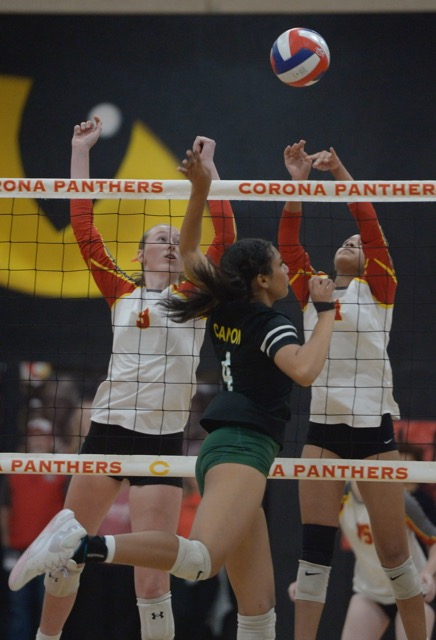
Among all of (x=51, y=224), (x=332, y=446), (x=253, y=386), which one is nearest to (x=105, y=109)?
(x=51, y=224)

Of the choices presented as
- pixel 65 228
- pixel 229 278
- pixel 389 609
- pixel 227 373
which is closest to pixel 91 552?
pixel 227 373

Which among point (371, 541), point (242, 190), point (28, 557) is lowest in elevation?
point (371, 541)

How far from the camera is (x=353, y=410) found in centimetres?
465

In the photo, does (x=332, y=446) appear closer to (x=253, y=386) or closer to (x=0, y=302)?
(x=253, y=386)

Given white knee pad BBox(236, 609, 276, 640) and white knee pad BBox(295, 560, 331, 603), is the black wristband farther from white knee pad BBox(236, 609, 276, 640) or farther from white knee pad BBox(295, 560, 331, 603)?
white knee pad BBox(295, 560, 331, 603)

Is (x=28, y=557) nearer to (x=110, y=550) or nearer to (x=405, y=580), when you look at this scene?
(x=110, y=550)

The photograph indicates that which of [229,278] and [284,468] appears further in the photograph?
[284,468]

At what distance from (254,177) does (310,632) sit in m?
3.85

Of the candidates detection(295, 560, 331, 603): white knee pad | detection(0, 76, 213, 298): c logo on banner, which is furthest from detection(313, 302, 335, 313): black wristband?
detection(0, 76, 213, 298): c logo on banner

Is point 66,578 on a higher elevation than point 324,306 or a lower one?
lower

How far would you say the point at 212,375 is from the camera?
7.16 metres

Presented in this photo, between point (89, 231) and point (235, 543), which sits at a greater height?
point (89, 231)

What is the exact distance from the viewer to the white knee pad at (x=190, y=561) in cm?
326

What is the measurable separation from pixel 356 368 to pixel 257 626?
145cm
